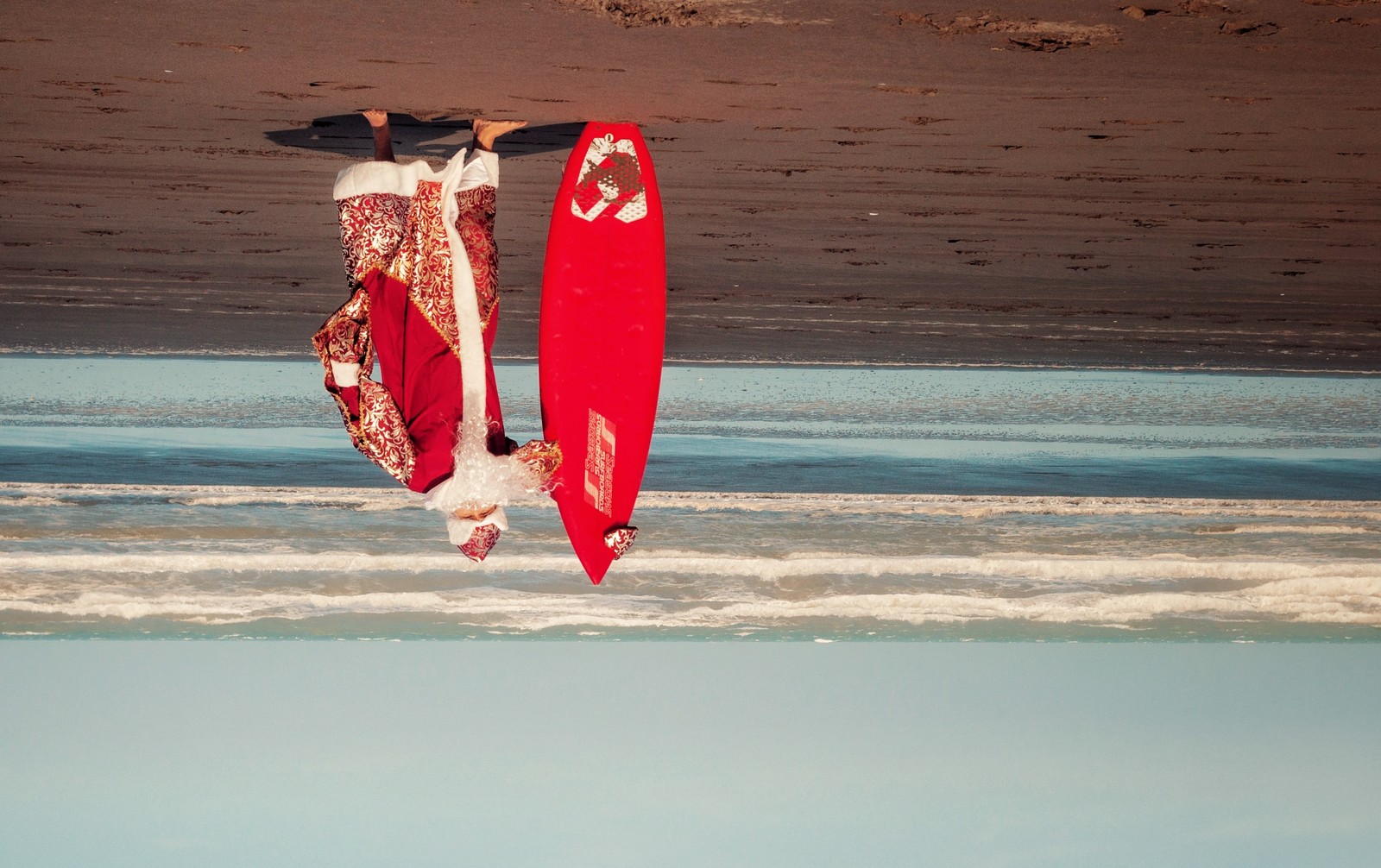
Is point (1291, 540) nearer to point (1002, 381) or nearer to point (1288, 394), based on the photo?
point (1288, 394)

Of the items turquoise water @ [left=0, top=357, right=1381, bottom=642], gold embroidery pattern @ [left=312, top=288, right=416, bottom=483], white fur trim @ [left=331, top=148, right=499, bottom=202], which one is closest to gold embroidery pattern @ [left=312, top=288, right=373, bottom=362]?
gold embroidery pattern @ [left=312, top=288, right=416, bottom=483]

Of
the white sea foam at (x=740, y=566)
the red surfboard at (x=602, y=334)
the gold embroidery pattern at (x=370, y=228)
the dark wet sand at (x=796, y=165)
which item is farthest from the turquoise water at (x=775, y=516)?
the gold embroidery pattern at (x=370, y=228)

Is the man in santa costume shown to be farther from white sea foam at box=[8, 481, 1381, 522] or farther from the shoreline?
white sea foam at box=[8, 481, 1381, 522]

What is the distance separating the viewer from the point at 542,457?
170cm

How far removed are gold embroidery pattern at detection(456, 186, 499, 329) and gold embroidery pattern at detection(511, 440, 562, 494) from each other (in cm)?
20

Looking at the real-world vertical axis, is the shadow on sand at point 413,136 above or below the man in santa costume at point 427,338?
above

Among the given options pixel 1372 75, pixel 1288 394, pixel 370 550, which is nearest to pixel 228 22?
pixel 1372 75

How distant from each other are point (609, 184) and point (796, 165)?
0.34 m

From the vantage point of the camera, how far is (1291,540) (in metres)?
3.63

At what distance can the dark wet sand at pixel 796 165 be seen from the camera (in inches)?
57.7

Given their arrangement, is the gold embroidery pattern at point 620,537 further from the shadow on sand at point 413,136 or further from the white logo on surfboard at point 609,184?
the shadow on sand at point 413,136

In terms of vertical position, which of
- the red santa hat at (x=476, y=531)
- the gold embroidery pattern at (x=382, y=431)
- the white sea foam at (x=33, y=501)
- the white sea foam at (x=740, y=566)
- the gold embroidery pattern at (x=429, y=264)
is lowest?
the white sea foam at (x=740, y=566)

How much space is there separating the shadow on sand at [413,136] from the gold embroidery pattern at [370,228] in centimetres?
20

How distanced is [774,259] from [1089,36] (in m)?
0.91
